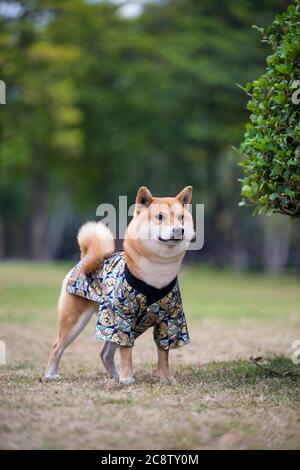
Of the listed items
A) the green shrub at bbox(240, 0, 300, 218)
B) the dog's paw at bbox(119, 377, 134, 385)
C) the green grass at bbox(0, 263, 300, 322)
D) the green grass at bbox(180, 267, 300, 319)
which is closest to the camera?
the dog's paw at bbox(119, 377, 134, 385)

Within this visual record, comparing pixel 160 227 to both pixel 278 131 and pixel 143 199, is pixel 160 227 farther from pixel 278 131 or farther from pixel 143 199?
pixel 278 131

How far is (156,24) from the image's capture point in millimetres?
31328

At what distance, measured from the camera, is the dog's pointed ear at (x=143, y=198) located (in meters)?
5.79

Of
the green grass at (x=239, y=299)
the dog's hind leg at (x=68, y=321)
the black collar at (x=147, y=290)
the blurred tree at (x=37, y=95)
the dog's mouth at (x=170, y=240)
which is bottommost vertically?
the green grass at (x=239, y=299)

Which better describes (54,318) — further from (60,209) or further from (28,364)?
(60,209)

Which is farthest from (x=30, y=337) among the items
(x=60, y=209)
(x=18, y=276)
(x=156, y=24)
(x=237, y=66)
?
(x=60, y=209)

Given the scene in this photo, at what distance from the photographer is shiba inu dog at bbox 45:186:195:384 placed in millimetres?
5637

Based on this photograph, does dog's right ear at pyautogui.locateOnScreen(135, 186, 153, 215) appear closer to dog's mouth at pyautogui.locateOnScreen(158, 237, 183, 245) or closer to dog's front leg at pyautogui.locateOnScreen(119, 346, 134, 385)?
dog's mouth at pyautogui.locateOnScreen(158, 237, 183, 245)

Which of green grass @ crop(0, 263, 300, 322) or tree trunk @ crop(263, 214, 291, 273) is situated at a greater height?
green grass @ crop(0, 263, 300, 322)

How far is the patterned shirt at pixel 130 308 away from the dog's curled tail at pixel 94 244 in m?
0.16

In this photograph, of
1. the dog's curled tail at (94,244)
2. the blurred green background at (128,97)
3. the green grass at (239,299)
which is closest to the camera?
the dog's curled tail at (94,244)

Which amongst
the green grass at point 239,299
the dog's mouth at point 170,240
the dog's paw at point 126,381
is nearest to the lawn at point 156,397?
the dog's paw at point 126,381

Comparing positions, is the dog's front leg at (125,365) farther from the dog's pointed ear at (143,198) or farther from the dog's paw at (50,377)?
the dog's pointed ear at (143,198)

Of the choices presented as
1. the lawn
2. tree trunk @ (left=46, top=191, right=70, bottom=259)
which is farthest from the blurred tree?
the lawn
